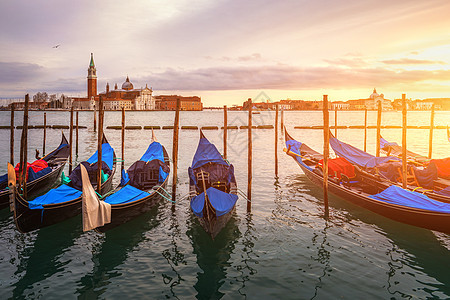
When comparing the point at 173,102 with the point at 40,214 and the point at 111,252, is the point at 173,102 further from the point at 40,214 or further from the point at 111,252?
the point at 111,252

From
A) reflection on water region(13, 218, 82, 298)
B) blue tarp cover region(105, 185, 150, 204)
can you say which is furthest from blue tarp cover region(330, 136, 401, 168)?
A: reflection on water region(13, 218, 82, 298)

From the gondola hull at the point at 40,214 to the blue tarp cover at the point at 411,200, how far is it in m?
9.63

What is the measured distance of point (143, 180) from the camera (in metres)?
12.6

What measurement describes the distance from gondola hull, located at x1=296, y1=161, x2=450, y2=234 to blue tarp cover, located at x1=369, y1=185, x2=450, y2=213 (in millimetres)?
120

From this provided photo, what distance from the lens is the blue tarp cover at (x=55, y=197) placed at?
8661mm

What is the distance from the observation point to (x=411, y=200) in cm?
897

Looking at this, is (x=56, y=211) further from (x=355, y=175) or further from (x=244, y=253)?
(x=355, y=175)

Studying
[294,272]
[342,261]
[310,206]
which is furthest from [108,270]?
[310,206]

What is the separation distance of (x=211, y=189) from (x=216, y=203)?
73cm

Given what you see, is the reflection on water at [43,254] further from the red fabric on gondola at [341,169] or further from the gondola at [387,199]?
the red fabric on gondola at [341,169]

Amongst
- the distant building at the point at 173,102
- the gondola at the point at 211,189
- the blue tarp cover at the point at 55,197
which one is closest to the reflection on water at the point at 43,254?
the blue tarp cover at the point at 55,197

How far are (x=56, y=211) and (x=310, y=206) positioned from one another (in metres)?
8.72

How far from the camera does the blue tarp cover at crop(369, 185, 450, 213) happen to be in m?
8.34

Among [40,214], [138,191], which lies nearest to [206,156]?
[138,191]
